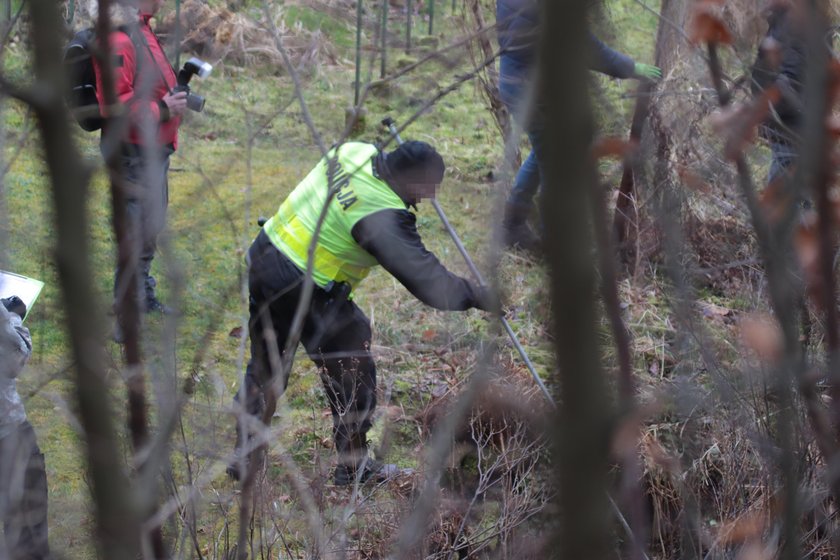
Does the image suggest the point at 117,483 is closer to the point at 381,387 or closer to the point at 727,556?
the point at 727,556

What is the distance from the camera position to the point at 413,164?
4.32 metres

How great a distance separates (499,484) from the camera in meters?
3.88

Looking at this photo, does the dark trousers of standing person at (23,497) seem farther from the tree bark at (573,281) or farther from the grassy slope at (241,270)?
the tree bark at (573,281)

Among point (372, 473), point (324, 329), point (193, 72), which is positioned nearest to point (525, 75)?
point (324, 329)

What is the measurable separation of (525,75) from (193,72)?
98.9 inches

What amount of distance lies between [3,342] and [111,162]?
0.95 meters

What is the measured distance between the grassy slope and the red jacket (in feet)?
0.71

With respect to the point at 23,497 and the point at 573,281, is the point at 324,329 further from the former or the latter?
the point at 573,281

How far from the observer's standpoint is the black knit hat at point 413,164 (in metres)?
4.31

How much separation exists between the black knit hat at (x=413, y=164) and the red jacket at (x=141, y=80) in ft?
3.04

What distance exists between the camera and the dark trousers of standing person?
90.6 inches

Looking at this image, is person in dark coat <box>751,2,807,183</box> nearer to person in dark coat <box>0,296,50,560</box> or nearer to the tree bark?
the tree bark

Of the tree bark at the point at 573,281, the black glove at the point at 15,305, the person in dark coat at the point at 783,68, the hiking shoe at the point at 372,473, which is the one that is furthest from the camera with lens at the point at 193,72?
the tree bark at the point at 573,281

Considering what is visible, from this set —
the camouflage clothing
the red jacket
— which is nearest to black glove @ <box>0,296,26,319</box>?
the camouflage clothing
